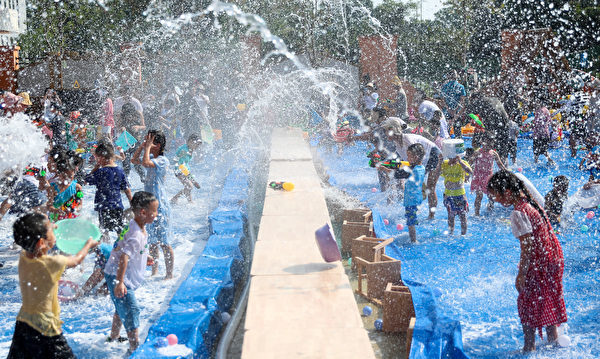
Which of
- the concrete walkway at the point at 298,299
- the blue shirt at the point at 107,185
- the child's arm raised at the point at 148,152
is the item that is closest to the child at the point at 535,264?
the concrete walkway at the point at 298,299

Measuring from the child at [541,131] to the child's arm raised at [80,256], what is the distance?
10.5 m

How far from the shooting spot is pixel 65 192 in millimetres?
6105

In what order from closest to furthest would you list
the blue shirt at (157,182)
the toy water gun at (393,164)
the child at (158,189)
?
the child at (158,189)
the blue shirt at (157,182)
the toy water gun at (393,164)

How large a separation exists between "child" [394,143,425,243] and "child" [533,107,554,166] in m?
5.70

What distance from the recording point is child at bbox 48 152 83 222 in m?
5.93

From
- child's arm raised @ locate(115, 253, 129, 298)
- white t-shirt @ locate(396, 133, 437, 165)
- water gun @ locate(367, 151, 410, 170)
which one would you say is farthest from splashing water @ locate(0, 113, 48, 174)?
white t-shirt @ locate(396, 133, 437, 165)

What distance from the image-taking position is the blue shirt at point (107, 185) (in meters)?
5.84

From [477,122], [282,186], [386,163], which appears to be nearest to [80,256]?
[282,186]

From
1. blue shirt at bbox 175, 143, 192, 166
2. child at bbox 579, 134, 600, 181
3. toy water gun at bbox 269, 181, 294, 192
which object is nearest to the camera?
toy water gun at bbox 269, 181, 294, 192

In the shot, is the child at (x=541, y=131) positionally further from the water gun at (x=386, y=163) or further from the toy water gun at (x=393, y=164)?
the toy water gun at (x=393, y=164)

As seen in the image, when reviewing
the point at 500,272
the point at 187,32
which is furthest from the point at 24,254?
the point at 187,32

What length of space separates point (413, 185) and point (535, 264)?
126 inches

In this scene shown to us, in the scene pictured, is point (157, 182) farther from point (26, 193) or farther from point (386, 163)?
point (386, 163)

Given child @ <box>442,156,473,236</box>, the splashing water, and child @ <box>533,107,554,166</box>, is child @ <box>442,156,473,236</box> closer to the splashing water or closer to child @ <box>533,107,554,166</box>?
the splashing water
